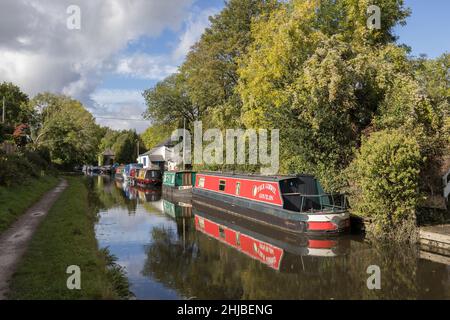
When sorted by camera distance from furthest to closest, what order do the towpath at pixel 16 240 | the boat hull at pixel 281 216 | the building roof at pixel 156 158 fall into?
the building roof at pixel 156 158
the boat hull at pixel 281 216
the towpath at pixel 16 240

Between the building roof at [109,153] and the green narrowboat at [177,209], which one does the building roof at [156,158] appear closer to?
the building roof at [109,153]

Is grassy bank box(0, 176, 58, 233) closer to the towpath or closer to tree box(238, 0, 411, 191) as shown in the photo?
the towpath

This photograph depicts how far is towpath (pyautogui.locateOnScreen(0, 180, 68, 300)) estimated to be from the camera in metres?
7.85

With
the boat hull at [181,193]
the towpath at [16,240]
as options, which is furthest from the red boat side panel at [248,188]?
the towpath at [16,240]

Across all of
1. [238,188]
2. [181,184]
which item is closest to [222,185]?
[238,188]

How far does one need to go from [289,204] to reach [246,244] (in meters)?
2.47

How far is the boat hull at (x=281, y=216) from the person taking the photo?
13.6 meters

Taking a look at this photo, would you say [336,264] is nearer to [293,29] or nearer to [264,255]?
[264,255]

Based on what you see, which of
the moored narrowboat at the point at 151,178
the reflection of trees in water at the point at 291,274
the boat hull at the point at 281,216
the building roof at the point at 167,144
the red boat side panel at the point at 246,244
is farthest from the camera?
the building roof at the point at 167,144

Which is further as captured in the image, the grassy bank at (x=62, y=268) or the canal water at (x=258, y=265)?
the canal water at (x=258, y=265)

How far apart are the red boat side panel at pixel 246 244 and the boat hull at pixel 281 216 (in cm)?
126

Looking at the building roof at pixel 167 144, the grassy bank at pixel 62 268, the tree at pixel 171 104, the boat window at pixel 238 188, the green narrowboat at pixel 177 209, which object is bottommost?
the green narrowboat at pixel 177 209

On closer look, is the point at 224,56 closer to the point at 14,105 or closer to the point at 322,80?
the point at 322,80

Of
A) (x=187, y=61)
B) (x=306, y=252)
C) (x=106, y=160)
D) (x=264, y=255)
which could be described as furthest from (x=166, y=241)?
(x=106, y=160)
